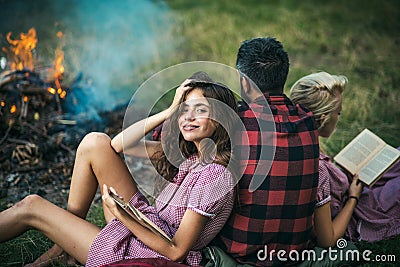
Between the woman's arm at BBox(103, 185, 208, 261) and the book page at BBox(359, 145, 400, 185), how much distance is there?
3.43 ft

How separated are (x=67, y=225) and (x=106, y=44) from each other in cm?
408

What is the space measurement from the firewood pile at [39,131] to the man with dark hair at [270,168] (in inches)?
60.6

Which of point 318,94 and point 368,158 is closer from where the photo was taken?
point 318,94

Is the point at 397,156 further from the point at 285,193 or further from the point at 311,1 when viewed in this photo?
the point at 311,1

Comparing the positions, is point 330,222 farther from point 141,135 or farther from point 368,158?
point 141,135

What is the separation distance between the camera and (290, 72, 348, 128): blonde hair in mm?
2709

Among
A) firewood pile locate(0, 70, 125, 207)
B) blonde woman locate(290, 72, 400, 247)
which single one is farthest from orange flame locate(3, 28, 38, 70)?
blonde woman locate(290, 72, 400, 247)

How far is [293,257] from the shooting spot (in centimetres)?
245

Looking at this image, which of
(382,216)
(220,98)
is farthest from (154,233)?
(382,216)

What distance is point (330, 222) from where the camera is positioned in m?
2.56

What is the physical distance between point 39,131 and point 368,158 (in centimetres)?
237

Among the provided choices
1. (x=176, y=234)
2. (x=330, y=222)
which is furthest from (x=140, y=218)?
(x=330, y=222)

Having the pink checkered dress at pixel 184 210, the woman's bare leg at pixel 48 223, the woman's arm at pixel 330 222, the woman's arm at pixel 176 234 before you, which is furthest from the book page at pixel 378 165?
the woman's bare leg at pixel 48 223

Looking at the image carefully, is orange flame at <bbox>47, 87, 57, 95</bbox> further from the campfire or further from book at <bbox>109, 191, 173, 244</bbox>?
book at <bbox>109, 191, 173, 244</bbox>
